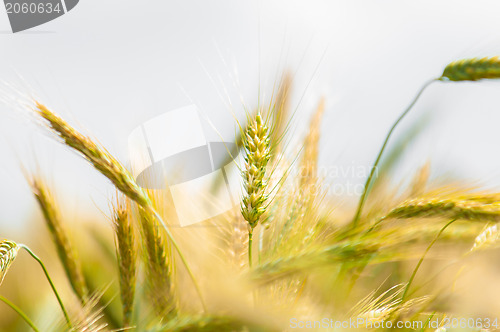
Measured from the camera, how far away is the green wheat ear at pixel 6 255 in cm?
51

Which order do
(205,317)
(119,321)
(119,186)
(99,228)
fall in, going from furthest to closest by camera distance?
(99,228) < (119,321) < (119,186) < (205,317)

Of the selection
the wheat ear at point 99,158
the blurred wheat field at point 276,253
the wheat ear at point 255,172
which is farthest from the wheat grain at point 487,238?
the wheat ear at point 99,158

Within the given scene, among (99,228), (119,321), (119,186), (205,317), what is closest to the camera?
(205,317)

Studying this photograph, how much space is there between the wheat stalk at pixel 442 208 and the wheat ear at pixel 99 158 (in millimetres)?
280

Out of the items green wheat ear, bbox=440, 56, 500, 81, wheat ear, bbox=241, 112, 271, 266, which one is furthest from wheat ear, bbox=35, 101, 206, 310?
green wheat ear, bbox=440, 56, 500, 81

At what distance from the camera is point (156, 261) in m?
0.59

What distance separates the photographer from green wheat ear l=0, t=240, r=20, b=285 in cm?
51

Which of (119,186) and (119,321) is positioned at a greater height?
(119,186)

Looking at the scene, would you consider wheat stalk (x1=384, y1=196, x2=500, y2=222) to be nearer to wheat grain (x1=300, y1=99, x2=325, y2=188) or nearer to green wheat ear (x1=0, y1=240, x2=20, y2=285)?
wheat grain (x1=300, y1=99, x2=325, y2=188)

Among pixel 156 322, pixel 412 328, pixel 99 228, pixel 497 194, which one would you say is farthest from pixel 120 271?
pixel 497 194

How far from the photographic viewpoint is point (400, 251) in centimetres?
51

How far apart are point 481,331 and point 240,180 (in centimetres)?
33

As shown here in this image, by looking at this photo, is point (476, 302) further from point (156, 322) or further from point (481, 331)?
point (156, 322)

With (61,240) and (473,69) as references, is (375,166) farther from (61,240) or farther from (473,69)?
(61,240)
